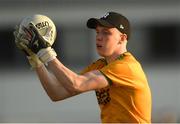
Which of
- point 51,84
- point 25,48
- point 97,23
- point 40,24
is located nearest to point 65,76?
point 51,84

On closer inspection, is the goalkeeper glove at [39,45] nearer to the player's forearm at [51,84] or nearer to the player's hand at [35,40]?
the player's hand at [35,40]

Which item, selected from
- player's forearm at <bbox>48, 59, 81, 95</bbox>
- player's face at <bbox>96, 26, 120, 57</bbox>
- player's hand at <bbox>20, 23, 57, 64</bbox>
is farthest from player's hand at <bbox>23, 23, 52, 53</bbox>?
player's face at <bbox>96, 26, 120, 57</bbox>

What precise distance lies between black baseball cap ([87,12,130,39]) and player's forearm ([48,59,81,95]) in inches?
25.2

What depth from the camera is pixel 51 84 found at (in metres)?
7.37

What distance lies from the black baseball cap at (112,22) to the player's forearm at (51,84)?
2.11 ft

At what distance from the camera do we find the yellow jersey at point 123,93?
738 cm

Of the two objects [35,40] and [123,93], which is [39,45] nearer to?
[35,40]

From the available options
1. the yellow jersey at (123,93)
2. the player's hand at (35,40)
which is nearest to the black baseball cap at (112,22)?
the yellow jersey at (123,93)

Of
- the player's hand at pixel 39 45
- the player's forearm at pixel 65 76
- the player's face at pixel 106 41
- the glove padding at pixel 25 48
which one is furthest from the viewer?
the player's face at pixel 106 41

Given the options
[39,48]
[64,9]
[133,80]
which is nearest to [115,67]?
[133,80]

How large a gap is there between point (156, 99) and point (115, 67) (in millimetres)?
14880

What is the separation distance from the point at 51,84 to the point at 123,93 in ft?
2.05

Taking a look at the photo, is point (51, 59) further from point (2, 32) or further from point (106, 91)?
point (2, 32)

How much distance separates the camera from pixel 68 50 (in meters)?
22.6
